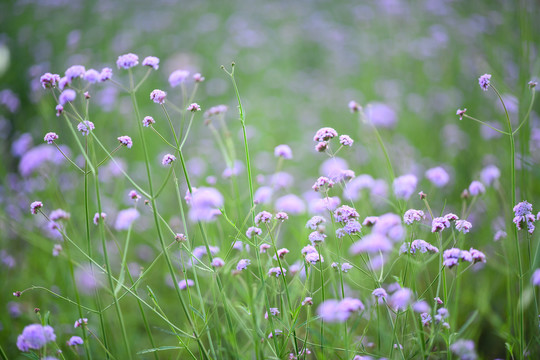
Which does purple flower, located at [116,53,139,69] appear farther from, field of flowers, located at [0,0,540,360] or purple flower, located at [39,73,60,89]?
purple flower, located at [39,73,60,89]

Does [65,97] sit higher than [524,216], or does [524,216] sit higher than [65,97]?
[65,97]

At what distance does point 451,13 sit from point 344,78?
182 cm

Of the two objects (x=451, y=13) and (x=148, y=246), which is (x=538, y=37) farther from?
(x=148, y=246)

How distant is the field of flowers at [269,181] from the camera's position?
1.30 meters

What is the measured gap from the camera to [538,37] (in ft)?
15.1

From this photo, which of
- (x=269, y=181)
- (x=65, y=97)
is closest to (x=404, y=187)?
(x=65, y=97)

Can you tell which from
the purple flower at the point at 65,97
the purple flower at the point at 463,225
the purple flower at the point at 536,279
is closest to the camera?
the purple flower at the point at 536,279

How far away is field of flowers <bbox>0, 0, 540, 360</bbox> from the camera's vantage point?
1298 millimetres

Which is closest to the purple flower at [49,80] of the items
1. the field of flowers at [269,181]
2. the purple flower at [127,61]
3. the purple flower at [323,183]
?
the field of flowers at [269,181]

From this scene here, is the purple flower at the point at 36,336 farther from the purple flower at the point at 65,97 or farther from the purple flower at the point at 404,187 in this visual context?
the purple flower at the point at 404,187

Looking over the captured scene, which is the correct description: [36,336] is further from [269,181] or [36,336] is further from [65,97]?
[269,181]

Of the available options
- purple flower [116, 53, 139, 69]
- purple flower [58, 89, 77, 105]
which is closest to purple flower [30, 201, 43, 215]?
purple flower [58, 89, 77, 105]

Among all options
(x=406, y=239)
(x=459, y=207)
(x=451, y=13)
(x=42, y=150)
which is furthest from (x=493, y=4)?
(x=42, y=150)

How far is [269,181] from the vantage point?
→ 306 centimetres
